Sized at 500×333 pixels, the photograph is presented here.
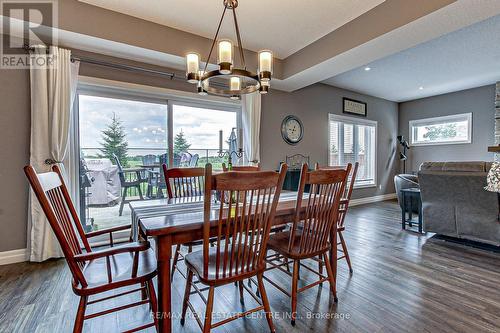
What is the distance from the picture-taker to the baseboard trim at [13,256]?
262 cm

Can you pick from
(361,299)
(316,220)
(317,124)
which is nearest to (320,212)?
(316,220)

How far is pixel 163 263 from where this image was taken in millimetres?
1384

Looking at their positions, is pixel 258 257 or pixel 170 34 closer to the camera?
pixel 258 257

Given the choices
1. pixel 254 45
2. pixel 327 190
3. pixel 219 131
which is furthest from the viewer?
pixel 219 131

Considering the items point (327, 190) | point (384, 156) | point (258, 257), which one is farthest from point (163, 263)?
point (384, 156)

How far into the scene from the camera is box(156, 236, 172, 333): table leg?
4.45 feet

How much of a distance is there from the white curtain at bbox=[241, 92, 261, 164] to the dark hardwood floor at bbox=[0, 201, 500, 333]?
2153 mm

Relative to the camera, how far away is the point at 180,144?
146 inches

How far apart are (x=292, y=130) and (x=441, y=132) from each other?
4.29 metres

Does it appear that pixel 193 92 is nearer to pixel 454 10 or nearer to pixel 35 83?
pixel 35 83

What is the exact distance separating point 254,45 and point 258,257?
10.1 feet

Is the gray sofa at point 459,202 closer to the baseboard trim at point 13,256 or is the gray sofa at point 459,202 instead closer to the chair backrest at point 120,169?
the chair backrest at point 120,169

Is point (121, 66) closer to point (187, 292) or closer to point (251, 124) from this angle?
point (251, 124)

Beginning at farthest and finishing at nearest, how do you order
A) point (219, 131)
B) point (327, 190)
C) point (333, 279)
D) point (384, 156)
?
point (384, 156), point (219, 131), point (333, 279), point (327, 190)
